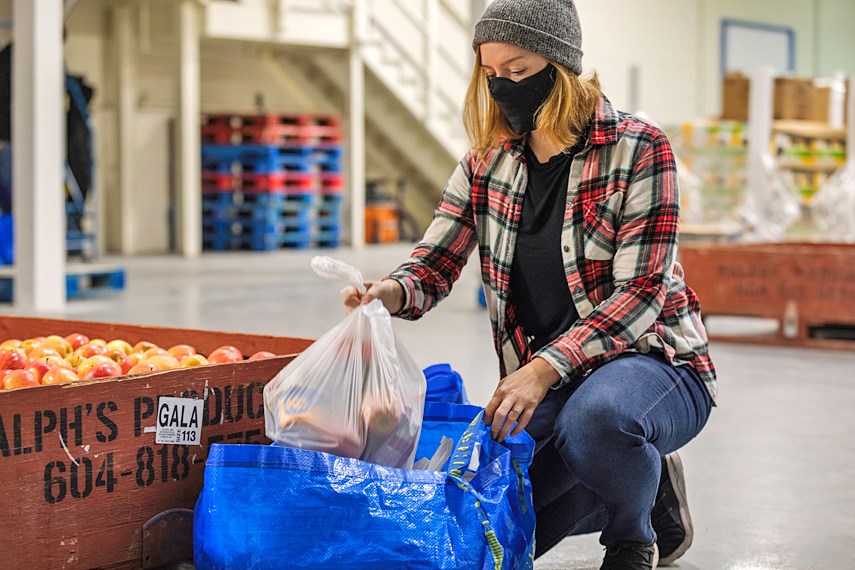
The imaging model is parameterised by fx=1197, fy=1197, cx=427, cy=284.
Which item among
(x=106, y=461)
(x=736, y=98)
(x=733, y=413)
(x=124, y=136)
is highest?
(x=736, y=98)

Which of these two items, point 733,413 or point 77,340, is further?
point 733,413

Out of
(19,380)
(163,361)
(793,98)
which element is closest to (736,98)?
(793,98)

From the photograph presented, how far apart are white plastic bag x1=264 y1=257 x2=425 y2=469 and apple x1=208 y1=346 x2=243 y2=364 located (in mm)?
559

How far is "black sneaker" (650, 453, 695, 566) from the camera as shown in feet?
9.08

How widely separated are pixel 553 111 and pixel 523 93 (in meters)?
0.07

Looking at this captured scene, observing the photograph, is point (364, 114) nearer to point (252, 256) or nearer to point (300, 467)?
point (252, 256)

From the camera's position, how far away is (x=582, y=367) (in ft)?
7.70

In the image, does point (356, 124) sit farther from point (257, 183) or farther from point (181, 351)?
point (181, 351)

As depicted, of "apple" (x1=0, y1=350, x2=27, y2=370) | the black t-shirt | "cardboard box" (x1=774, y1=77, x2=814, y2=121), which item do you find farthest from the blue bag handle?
"cardboard box" (x1=774, y1=77, x2=814, y2=121)

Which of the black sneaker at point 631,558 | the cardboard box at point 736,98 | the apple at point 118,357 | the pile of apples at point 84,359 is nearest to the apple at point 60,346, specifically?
the pile of apples at point 84,359

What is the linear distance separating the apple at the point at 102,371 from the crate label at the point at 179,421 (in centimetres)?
20

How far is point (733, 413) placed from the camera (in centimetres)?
488

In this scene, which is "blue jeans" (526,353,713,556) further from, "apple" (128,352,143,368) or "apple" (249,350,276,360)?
"apple" (128,352,143,368)

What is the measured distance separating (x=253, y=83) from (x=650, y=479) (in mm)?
15015
